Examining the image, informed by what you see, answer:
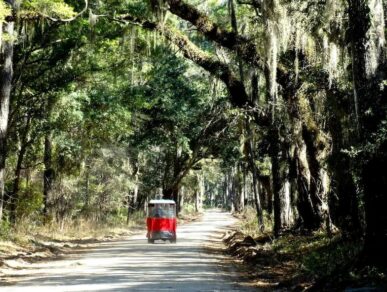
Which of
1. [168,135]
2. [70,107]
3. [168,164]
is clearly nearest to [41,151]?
[70,107]

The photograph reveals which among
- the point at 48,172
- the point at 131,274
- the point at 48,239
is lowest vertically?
the point at 131,274

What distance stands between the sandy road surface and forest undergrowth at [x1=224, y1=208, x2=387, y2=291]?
2.63ft

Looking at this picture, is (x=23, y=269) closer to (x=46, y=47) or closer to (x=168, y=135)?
(x=46, y=47)

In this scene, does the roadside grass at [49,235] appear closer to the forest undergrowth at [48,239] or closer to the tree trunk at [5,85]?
the forest undergrowth at [48,239]

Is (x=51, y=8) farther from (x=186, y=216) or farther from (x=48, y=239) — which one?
(x=186, y=216)

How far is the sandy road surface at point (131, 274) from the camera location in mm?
10224

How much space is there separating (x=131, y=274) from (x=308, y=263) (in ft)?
13.1

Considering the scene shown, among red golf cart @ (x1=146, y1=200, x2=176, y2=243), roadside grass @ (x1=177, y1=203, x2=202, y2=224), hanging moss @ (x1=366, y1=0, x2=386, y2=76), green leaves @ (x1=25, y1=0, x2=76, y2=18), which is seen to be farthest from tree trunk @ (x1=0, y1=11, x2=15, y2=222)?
roadside grass @ (x1=177, y1=203, x2=202, y2=224)

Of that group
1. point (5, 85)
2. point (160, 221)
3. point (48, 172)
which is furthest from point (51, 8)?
point (48, 172)

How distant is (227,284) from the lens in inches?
431

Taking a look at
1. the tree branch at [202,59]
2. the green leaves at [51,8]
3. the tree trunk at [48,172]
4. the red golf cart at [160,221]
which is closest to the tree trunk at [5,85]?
the green leaves at [51,8]

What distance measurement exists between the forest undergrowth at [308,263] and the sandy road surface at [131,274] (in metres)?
Answer: 0.80

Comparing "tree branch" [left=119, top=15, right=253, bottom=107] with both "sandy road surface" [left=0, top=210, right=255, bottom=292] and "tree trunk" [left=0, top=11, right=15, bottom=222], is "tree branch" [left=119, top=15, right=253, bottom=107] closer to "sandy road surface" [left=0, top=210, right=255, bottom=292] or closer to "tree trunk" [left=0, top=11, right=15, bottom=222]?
"tree trunk" [left=0, top=11, right=15, bottom=222]

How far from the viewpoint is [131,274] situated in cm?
1212
